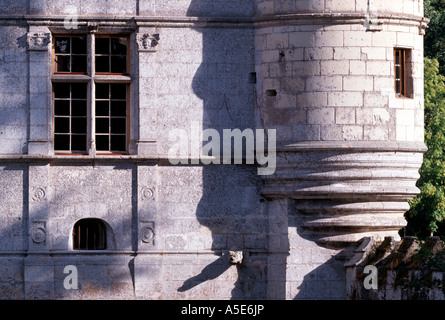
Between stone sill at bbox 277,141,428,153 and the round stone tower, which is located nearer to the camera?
stone sill at bbox 277,141,428,153

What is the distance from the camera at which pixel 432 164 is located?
105 feet

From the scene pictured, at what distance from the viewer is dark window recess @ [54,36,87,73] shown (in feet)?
64.2

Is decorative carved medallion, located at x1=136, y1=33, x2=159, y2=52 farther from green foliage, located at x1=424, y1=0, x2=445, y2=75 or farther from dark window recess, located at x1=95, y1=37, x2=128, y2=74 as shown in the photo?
green foliage, located at x1=424, y1=0, x2=445, y2=75

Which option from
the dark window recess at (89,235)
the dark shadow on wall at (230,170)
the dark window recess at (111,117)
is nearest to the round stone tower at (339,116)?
the dark shadow on wall at (230,170)

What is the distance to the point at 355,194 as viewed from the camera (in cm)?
1889

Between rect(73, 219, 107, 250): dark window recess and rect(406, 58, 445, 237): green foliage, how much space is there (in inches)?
525

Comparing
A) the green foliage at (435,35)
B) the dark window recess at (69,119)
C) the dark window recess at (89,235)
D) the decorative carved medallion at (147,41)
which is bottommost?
the dark window recess at (89,235)

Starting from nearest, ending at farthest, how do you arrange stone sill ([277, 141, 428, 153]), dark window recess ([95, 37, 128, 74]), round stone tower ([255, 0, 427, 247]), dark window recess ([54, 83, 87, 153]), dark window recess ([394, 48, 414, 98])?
stone sill ([277, 141, 428, 153]), round stone tower ([255, 0, 427, 247]), dark window recess ([394, 48, 414, 98]), dark window recess ([54, 83, 87, 153]), dark window recess ([95, 37, 128, 74])

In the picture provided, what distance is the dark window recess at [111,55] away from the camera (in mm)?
19625

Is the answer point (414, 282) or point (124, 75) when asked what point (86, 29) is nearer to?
point (124, 75)

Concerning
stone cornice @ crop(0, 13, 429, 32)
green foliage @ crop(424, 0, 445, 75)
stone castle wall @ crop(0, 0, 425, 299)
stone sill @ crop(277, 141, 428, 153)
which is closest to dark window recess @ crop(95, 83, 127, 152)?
stone castle wall @ crop(0, 0, 425, 299)

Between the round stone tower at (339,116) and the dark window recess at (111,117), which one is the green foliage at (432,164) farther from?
the dark window recess at (111,117)

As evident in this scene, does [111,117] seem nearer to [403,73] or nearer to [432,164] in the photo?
[403,73]

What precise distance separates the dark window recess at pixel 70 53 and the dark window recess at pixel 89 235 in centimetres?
244
